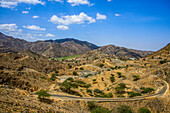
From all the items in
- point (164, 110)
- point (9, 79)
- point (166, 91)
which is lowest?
point (164, 110)

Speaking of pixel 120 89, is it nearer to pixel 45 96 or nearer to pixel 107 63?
pixel 45 96

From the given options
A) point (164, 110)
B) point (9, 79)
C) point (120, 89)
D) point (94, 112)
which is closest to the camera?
point (94, 112)

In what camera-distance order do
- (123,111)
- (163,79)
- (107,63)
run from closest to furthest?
(123,111), (163,79), (107,63)

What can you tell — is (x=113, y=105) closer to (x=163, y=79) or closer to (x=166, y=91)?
(x=166, y=91)

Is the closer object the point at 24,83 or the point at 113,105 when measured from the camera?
the point at 113,105

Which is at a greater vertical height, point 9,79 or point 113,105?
point 9,79

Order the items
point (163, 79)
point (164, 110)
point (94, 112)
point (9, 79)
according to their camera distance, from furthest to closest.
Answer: point (163, 79), point (9, 79), point (164, 110), point (94, 112)

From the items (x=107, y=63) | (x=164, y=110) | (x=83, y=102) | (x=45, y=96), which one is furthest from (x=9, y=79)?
(x=107, y=63)

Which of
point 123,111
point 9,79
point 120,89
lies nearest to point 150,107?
point 123,111

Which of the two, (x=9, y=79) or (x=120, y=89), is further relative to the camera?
(x=120, y=89)

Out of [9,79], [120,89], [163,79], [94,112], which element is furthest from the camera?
[163,79]
